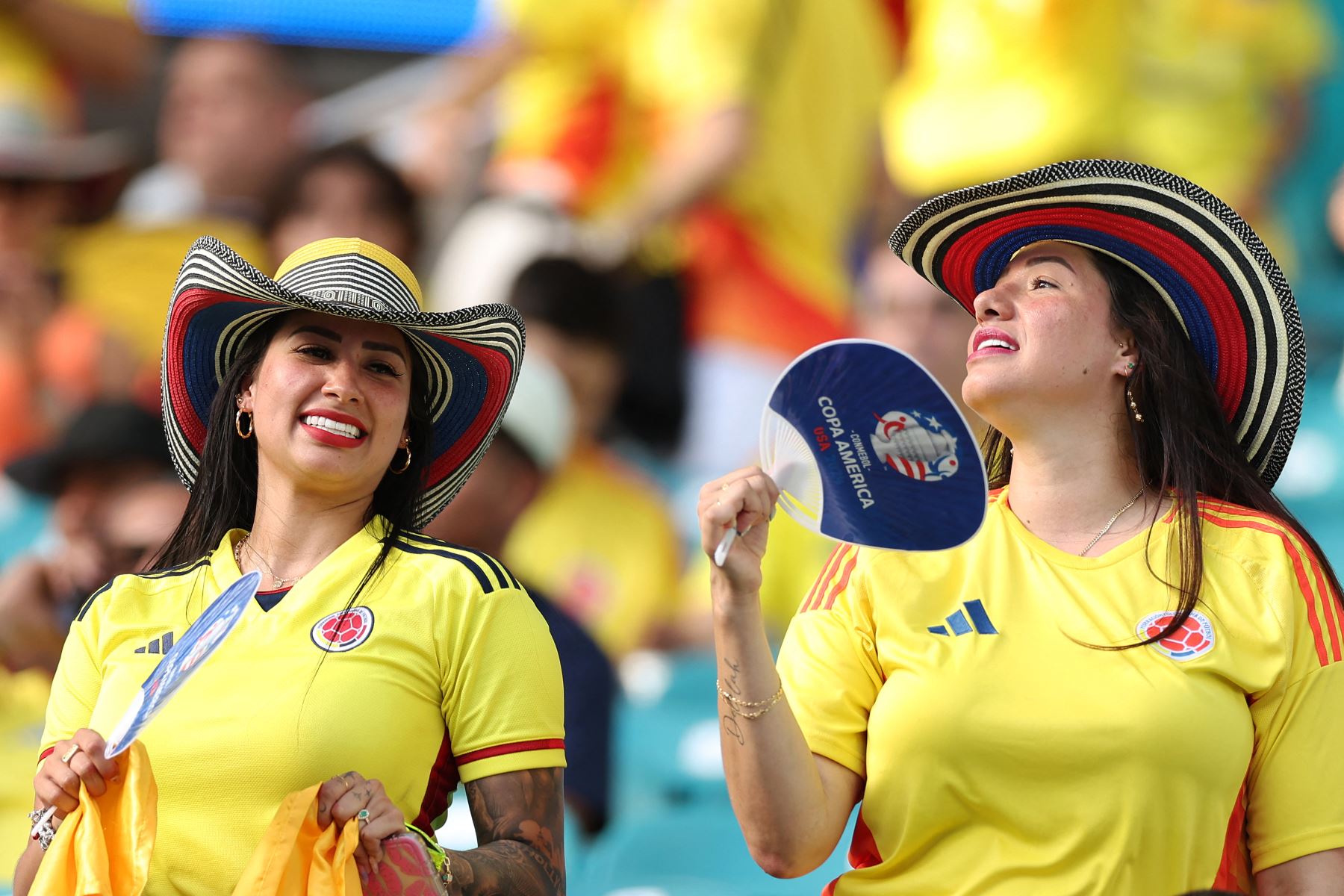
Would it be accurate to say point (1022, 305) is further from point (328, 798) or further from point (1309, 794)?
point (328, 798)

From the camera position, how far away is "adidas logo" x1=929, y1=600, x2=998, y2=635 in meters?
2.33

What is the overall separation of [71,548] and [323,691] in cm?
203

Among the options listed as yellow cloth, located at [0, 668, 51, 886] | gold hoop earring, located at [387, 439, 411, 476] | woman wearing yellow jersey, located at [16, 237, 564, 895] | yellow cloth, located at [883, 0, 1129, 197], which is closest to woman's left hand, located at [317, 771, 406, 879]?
woman wearing yellow jersey, located at [16, 237, 564, 895]

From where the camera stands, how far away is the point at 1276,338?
8.27ft

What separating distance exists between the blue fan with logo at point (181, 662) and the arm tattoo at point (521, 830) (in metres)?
0.38

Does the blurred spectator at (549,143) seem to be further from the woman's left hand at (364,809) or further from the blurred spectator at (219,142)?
the woman's left hand at (364,809)

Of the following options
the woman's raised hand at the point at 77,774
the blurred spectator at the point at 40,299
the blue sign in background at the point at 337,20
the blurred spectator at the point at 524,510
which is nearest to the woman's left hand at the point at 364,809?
the woman's raised hand at the point at 77,774

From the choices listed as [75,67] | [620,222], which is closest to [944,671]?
[620,222]

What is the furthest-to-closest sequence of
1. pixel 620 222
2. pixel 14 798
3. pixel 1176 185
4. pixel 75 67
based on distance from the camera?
pixel 75 67 < pixel 620 222 < pixel 14 798 < pixel 1176 185

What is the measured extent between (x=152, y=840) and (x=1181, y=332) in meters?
1.47

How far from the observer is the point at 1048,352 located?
2461 mm

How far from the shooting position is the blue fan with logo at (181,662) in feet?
6.68

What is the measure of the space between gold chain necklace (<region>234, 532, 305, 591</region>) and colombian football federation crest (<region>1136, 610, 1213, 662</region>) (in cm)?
107

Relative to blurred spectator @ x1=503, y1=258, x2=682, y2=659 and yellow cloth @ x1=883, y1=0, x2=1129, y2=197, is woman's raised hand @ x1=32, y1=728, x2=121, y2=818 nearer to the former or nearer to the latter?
blurred spectator @ x1=503, y1=258, x2=682, y2=659
